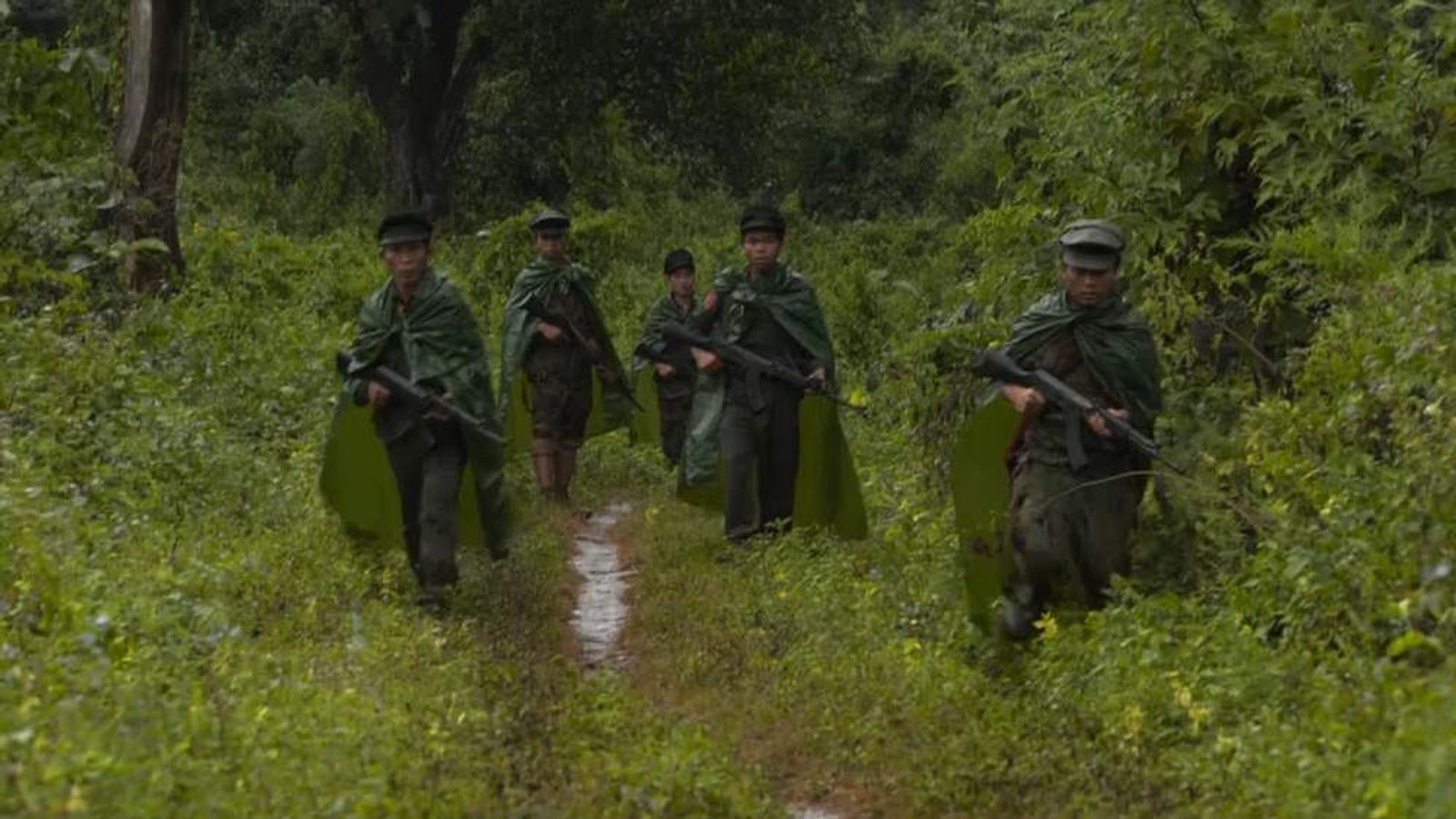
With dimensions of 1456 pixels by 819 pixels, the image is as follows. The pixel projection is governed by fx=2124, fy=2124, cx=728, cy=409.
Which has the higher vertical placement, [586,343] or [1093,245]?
[1093,245]

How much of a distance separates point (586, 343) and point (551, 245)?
0.74 metres

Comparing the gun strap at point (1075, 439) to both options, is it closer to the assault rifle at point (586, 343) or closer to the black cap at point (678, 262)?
the assault rifle at point (586, 343)

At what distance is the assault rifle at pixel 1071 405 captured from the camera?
8360 mm

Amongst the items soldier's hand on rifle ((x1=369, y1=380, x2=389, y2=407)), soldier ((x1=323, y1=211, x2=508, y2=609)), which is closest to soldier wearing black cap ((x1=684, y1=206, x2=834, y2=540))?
soldier ((x1=323, y1=211, x2=508, y2=609))

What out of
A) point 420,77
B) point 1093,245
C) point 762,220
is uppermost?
point 420,77

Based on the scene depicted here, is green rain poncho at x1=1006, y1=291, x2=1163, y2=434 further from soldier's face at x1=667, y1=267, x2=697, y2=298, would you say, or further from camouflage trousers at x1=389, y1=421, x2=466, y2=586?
soldier's face at x1=667, y1=267, x2=697, y2=298

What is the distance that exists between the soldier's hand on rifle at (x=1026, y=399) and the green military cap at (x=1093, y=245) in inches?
21.5

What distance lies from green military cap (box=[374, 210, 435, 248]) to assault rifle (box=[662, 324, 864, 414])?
2129 millimetres

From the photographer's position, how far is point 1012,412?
910 centimetres

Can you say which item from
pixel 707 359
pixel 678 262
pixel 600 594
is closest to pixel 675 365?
pixel 678 262

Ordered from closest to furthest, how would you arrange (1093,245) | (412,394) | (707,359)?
(1093,245), (412,394), (707,359)

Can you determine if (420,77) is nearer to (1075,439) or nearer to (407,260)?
(407,260)

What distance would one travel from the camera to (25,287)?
1407 cm

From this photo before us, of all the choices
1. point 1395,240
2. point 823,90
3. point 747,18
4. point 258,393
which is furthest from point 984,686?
point 823,90
